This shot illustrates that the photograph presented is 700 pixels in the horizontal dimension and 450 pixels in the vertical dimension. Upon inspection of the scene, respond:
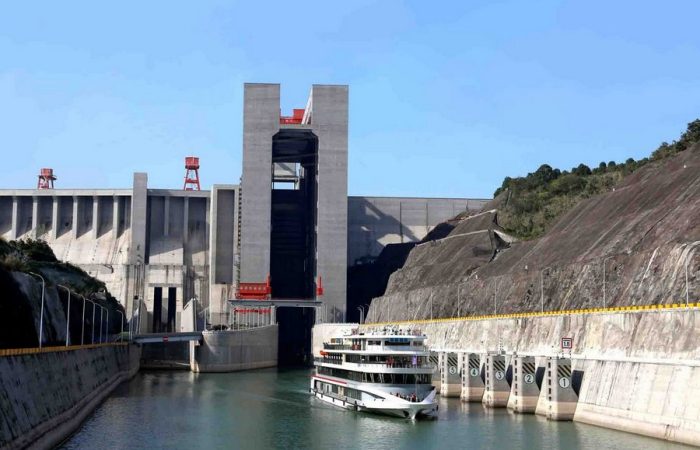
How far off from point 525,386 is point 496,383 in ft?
17.9

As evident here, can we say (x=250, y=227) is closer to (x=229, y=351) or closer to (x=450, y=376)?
(x=229, y=351)

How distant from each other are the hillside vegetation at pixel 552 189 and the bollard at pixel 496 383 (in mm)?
53069

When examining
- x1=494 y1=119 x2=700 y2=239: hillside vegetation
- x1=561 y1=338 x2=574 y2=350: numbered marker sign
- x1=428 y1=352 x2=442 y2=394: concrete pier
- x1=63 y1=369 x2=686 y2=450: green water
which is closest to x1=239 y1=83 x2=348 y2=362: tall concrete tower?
x1=494 y1=119 x2=700 y2=239: hillside vegetation

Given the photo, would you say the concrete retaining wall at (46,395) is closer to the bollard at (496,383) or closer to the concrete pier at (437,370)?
the concrete pier at (437,370)

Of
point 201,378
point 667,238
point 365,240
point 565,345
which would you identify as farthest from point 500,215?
point 565,345

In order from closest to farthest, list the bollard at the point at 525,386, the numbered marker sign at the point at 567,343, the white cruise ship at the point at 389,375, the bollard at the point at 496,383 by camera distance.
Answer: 1. the numbered marker sign at the point at 567,343
2. the white cruise ship at the point at 389,375
3. the bollard at the point at 525,386
4. the bollard at the point at 496,383

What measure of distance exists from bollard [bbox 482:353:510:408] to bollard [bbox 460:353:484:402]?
160 inches

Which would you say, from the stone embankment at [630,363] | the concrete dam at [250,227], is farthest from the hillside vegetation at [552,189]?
the stone embankment at [630,363]

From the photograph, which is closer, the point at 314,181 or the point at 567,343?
the point at 567,343

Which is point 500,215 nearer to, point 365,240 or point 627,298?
point 365,240

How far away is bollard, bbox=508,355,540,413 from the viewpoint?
63.7m

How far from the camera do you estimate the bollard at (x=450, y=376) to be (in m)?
79.4

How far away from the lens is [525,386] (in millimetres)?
Result: 63906

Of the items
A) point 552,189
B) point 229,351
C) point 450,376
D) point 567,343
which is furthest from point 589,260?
point 552,189
